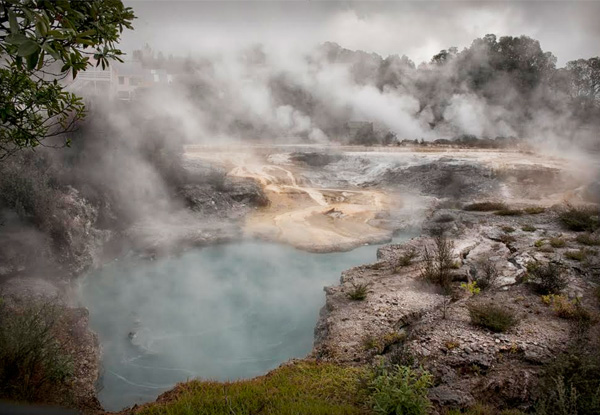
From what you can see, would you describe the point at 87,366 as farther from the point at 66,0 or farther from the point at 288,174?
the point at 288,174

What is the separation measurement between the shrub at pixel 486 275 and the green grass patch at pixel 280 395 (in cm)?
315

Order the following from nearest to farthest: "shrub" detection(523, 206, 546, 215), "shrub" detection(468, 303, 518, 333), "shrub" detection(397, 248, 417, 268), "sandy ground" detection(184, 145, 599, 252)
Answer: "shrub" detection(468, 303, 518, 333) < "shrub" detection(397, 248, 417, 268) < "sandy ground" detection(184, 145, 599, 252) < "shrub" detection(523, 206, 546, 215)

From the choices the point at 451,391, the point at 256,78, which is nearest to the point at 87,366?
the point at 451,391

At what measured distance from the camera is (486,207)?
11133mm

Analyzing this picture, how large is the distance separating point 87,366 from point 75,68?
12.9ft

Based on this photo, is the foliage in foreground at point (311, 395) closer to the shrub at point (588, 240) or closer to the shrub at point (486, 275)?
the shrub at point (486, 275)

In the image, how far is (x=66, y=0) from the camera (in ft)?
5.66

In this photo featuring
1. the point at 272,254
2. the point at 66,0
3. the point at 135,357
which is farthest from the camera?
the point at 272,254

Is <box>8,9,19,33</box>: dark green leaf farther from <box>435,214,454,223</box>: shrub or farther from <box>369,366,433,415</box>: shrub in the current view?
<box>435,214,454,223</box>: shrub

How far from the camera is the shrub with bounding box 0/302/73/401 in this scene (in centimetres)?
307

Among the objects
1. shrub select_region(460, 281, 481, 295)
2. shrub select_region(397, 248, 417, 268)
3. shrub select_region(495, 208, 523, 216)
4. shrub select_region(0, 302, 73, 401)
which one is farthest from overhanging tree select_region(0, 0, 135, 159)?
shrub select_region(495, 208, 523, 216)

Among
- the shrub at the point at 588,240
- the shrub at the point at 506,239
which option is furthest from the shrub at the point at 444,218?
the shrub at the point at 588,240

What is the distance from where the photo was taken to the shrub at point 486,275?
5986 mm

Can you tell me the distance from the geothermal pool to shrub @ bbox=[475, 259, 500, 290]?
269 cm
